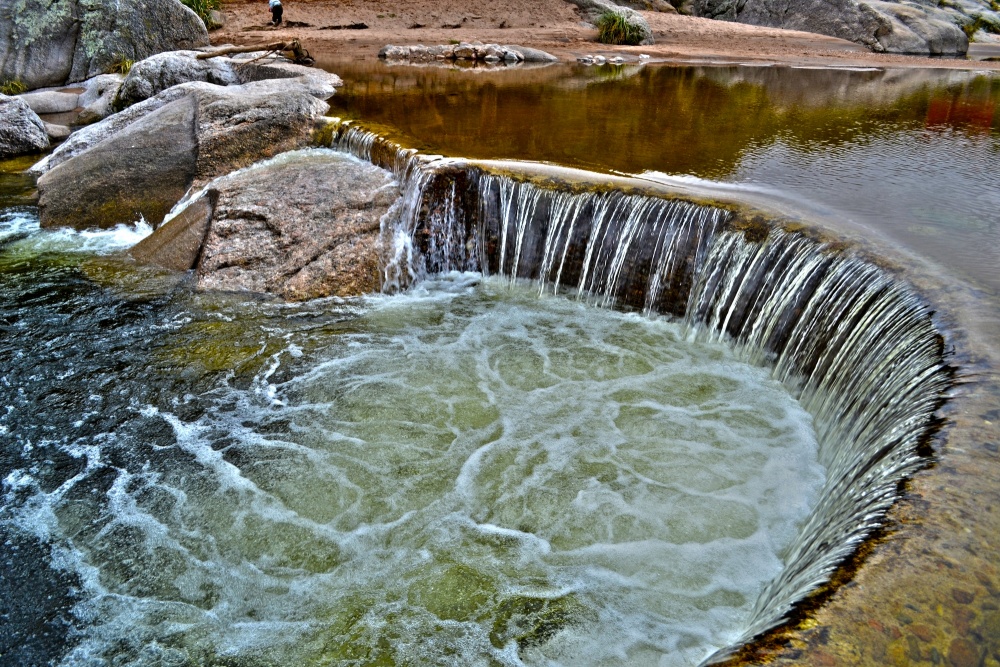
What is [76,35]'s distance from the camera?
46.3 feet

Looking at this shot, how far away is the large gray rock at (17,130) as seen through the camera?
11062 millimetres

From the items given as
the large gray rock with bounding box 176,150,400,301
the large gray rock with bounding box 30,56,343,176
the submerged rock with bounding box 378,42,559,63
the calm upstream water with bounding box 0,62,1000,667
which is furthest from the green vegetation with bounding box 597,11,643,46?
the large gray rock with bounding box 176,150,400,301

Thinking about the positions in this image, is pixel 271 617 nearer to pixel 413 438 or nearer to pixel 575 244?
pixel 413 438

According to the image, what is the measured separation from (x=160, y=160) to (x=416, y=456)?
19.3 ft

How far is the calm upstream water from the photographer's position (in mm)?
3430

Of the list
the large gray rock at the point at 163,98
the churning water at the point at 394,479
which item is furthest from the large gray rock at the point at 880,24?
the churning water at the point at 394,479

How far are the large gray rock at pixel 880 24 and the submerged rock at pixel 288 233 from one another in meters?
17.6

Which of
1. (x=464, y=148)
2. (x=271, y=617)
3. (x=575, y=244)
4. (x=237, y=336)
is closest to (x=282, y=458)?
(x=271, y=617)

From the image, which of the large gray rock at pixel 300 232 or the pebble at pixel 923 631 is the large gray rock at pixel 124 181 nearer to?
the large gray rock at pixel 300 232

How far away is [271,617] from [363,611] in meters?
0.42

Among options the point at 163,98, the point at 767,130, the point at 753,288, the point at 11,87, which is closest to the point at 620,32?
the point at 767,130

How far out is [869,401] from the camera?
4.09 metres

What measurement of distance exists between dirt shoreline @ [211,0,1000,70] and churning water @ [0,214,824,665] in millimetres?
11691

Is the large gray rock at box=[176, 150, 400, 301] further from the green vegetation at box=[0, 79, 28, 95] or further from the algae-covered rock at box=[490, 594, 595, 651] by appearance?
the green vegetation at box=[0, 79, 28, 95]
